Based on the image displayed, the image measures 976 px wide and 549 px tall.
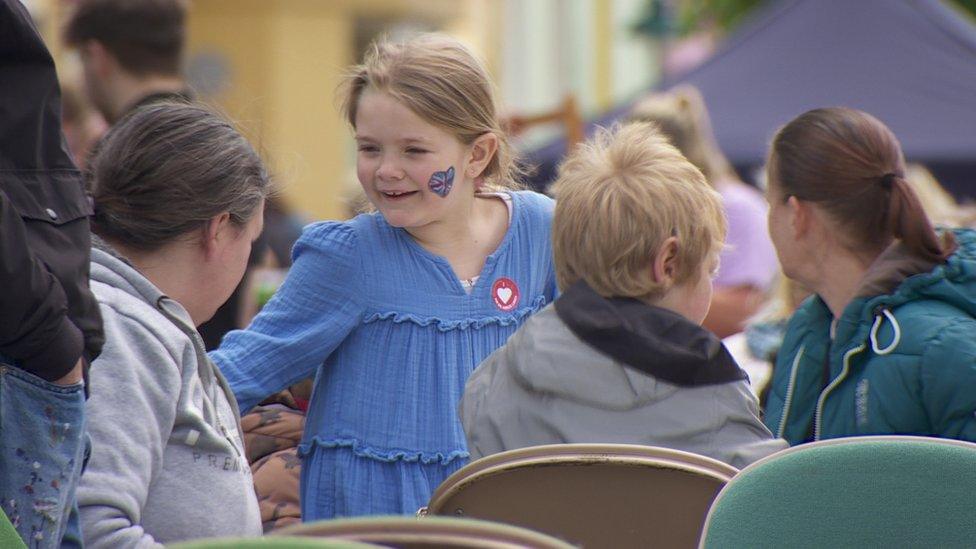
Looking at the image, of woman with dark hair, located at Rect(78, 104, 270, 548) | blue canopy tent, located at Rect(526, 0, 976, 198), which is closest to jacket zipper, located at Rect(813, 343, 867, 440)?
woman with dark hair, located at Rect(78, 104, 270, 548)

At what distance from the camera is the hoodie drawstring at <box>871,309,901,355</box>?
8.77 ft

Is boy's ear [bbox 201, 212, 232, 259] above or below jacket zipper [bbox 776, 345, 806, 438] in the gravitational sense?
above

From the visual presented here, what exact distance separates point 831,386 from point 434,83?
3.50ft

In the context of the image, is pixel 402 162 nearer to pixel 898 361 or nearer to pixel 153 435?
pixel 153 435

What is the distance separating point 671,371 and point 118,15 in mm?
2859

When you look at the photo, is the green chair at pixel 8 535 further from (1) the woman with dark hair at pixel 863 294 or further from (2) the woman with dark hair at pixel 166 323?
(1) the woman with dark hair at pixel 863 294

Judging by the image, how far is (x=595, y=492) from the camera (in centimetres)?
198

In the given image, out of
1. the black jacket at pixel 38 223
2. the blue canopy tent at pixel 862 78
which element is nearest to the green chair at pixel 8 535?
the black jacket at pixel 38 223

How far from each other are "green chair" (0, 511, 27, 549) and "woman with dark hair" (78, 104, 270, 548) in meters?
0.22

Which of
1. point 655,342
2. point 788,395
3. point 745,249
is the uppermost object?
point 655,342

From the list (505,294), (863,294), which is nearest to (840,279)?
(863,294)

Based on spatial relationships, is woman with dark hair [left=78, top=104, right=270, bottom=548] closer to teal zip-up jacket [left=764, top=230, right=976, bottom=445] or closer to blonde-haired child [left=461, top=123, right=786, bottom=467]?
blonde-haired child [left=461, top=123, right=786, bottom=467]

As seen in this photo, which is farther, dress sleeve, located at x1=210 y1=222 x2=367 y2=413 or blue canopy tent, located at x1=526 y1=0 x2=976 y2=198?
blue canopy tent, located at x1=526 y1=0 x2=976 y2=198

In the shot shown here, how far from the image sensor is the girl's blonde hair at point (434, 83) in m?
2.70
